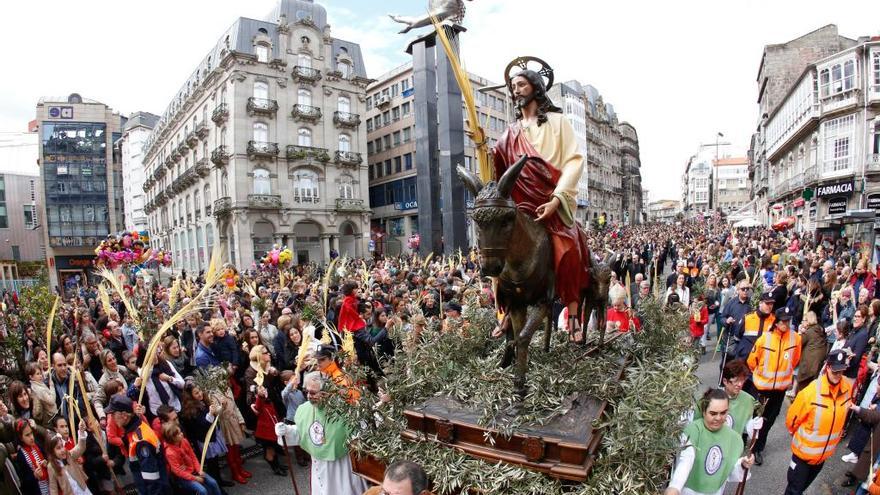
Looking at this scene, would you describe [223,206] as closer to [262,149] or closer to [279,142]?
[262,149]

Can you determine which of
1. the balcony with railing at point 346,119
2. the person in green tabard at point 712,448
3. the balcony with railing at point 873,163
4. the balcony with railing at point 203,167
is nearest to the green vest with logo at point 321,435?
the person in green tabard at point 712,448

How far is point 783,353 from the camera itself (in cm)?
558

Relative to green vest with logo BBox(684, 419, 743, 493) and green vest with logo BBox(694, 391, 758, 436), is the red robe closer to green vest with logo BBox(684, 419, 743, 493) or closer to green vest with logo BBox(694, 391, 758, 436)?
green vest with logo BBox(684, 419, 743, 493)

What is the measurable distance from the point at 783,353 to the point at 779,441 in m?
1.55

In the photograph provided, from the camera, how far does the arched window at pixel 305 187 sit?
35.7 m

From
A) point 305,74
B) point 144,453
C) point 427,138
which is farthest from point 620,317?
point 305,74

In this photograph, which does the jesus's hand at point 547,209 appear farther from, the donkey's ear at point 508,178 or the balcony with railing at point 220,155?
the balcony with railing at point 220,155

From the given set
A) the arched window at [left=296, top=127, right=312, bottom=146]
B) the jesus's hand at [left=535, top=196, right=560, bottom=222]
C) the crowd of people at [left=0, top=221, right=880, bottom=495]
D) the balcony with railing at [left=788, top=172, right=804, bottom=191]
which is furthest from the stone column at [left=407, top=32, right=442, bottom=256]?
the balcony with railing at [left=788, top=172, right=804, bottom=191]

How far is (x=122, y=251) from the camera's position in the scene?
46.1 feet

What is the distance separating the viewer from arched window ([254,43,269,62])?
33656 mm

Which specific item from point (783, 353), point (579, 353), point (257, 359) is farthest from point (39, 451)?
point (783, 353)

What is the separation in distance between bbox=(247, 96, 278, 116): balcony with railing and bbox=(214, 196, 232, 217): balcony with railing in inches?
256

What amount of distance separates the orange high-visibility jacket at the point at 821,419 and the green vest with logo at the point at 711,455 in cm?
146

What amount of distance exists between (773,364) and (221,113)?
119 feet
